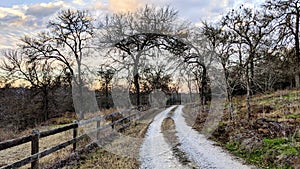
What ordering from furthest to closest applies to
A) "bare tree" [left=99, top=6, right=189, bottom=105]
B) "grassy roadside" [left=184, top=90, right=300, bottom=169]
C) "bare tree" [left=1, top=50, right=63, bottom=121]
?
"bare tree" [left=1, top=50, right=63, bottom=121] → "bare tree" [left=99, top=6, right=189, bottom=105] → "grassy roadside" [left=184, top=90, right=300, bottom=169]

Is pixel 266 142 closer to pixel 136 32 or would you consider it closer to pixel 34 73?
pixel 136 32

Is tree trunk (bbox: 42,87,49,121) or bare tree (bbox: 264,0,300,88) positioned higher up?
bare tree (bbox: 264,0,300,88)

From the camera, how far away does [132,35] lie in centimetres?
2194

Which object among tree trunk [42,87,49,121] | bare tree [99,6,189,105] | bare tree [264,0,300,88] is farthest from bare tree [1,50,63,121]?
bare tree [264,0,300,88]

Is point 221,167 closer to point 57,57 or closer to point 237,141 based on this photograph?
point 237,141

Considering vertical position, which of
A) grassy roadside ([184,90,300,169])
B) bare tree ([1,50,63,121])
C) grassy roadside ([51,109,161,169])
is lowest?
grassy roadside ([51,109,161,169])

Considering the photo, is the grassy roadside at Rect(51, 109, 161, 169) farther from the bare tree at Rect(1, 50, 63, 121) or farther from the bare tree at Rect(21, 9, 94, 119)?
the bare tree at Rect(1, 50, 63, 121)

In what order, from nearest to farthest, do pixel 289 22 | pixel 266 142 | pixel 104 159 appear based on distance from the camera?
pixel 104 159 < pixel 266 142 < pixel 289 22

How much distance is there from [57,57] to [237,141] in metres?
21.1

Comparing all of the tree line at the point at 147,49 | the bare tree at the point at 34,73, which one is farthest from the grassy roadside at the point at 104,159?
the bare tree at the point at 34,73

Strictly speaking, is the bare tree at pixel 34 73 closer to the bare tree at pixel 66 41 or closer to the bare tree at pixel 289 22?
the bare tree at pixel 66 41

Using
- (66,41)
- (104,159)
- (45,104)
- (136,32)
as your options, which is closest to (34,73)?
(45,104)

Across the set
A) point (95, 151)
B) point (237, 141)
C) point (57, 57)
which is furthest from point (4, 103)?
point (237, 141)

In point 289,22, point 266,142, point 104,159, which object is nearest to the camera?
point 104,159
